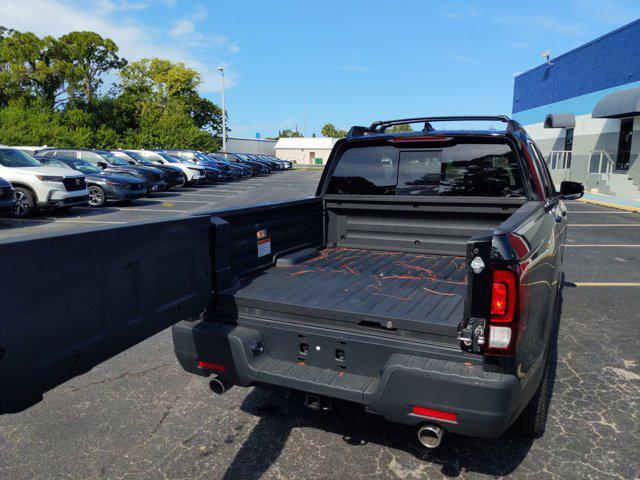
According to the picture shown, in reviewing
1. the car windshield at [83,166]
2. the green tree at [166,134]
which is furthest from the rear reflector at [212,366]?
the green tree at [166,134]

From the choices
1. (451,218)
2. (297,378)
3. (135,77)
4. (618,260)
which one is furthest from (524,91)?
(135,77)

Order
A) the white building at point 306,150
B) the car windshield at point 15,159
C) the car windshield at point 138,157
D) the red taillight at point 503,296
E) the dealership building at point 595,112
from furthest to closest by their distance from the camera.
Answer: the white building at point 306,150
the dealership building at point 595,112
the car windshield at point 138,157
the car windshield at point 15,159
the red taillight at point 503,296

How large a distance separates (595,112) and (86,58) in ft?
137

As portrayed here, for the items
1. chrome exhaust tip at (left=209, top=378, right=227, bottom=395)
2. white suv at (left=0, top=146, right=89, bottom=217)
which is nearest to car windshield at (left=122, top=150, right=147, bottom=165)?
white suv at (left=0, top=146, right=89, bottom=217)

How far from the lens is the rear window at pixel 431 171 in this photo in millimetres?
3975

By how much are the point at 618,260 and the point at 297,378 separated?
325 inches

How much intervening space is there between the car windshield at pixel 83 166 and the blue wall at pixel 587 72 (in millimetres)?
24417

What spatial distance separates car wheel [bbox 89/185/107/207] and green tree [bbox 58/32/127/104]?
32.5 m

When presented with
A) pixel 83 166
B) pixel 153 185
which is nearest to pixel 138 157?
pixel 153 185

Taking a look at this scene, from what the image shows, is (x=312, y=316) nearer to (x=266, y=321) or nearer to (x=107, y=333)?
(x=266, y=321)

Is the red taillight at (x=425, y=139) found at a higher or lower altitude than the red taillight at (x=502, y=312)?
higher

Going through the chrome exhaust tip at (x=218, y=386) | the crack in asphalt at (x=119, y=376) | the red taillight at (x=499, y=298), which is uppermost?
the red taillight at (x=499, y=298)

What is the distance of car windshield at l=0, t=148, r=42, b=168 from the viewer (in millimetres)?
12453

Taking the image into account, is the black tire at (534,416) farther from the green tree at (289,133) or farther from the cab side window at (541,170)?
the green tree at (289,133)
